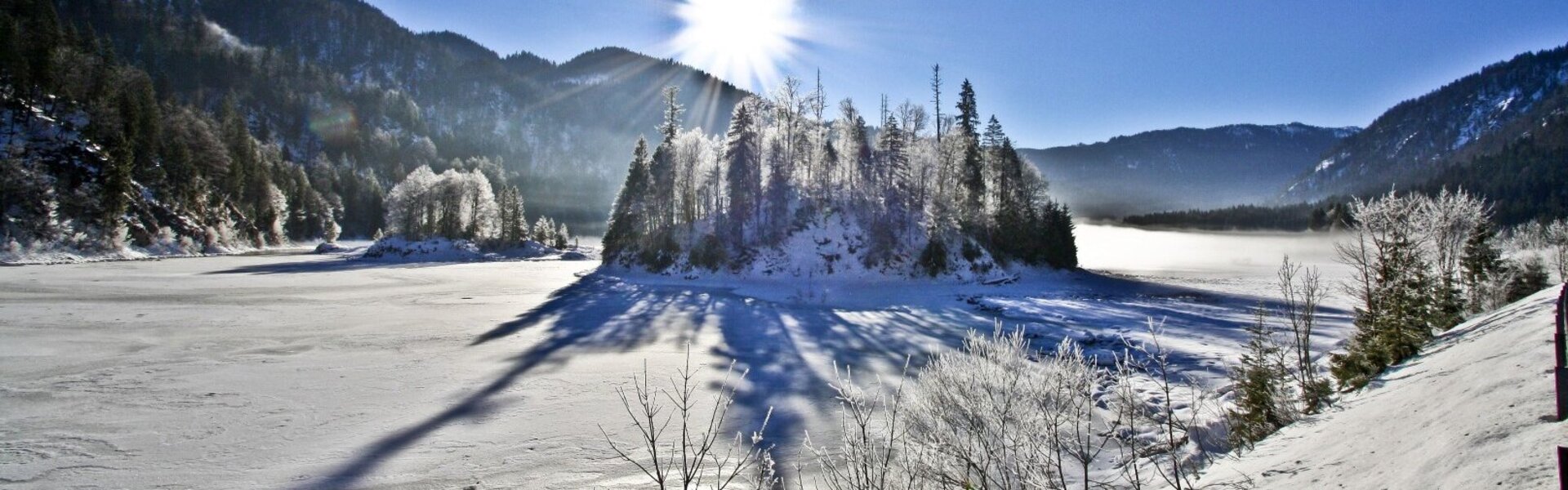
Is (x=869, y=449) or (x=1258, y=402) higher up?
(x=869, y=449)

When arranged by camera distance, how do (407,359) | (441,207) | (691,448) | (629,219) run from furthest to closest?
(441,207) < (629,219) < (407,359) < (691,448)

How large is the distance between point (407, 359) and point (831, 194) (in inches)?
1576

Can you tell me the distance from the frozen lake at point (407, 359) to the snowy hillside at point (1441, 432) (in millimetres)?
7508

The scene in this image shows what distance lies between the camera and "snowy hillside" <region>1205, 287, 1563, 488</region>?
13.6ft

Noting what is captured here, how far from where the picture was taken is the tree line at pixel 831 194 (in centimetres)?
4841

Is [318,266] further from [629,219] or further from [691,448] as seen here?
[691,448]

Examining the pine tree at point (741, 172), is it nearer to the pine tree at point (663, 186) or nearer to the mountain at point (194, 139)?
the pine tree at point (663, 186)

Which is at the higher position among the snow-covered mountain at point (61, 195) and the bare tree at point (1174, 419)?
the snow-covered mountain at point (61, 195)

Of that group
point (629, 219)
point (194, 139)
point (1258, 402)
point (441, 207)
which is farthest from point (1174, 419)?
point (194, 139)

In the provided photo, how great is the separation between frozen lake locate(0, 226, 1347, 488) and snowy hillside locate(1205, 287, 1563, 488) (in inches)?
296

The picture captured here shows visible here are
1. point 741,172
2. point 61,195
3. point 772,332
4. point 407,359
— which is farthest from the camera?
point 741,172

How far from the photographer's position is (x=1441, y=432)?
203 inches

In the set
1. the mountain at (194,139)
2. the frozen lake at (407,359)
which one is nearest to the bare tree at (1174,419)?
the frozen lake at (407,359)

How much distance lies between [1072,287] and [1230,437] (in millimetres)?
38132
